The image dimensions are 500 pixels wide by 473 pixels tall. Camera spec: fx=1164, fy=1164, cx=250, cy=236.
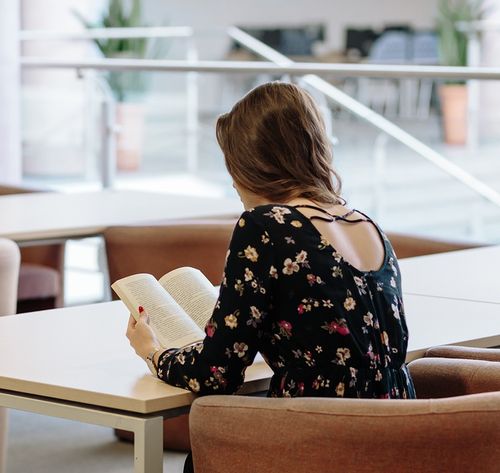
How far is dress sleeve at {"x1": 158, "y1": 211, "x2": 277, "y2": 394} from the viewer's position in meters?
1.86

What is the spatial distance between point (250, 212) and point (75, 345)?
498 millimetres

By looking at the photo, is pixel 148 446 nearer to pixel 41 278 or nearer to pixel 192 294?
pixel 192 294

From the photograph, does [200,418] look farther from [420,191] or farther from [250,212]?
[420,191]

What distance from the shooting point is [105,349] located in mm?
2168

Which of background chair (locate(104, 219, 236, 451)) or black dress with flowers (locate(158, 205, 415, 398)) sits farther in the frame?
background chair (locate(104, 219, 236, 451))

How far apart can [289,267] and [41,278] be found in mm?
2438

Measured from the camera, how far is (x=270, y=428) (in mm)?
1783

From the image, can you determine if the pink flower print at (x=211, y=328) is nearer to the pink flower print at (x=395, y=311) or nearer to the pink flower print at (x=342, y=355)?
the pink flower print at (x=342, y=355)

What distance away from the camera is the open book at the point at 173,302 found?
82.5 inches

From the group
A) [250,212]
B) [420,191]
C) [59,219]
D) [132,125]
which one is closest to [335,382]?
[250,212]

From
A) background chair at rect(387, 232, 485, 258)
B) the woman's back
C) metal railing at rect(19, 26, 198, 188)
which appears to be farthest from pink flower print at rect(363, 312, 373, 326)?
metal railing at rect(19, 26, 198, 188)

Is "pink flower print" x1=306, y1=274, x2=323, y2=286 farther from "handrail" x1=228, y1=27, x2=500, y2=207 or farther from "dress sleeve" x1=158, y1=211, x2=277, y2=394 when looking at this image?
"handrail" x1=228, y1=27, x2=500, y2=207

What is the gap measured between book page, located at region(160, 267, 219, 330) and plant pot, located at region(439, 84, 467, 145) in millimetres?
4159

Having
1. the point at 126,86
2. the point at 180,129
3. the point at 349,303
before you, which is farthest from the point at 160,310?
the point at 126,86
